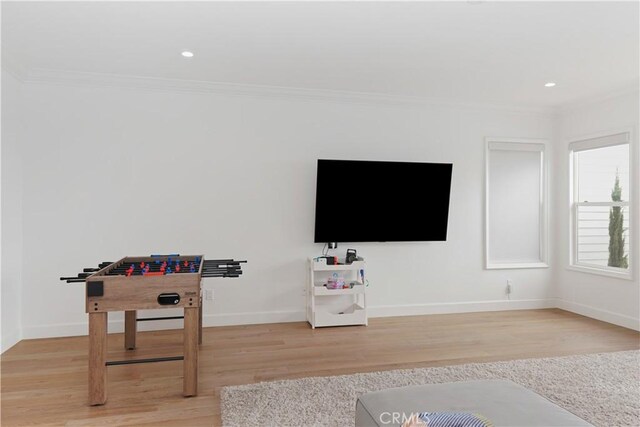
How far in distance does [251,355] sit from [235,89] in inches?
106

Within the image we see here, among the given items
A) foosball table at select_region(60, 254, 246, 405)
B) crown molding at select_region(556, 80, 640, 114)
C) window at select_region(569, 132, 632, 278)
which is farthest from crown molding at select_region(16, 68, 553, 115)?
foosball table at select_region(60, 254, 246, 405)

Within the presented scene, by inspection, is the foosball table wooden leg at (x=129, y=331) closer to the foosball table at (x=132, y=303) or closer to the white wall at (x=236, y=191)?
the white wall at (x=236, y=191)

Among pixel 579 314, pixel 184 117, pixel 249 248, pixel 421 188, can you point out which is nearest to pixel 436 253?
pixel 421 188

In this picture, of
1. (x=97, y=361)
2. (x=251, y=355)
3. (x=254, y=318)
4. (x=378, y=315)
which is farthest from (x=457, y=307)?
(x=97, y=361)

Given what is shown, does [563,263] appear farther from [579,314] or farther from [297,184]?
[297,184]

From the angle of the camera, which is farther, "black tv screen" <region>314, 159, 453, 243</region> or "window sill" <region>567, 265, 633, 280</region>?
"black tv screen" <region>314, 159, 453, 243</region>

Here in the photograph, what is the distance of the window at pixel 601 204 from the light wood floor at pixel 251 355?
30.4 inches

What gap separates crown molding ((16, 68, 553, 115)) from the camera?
13.0 ft

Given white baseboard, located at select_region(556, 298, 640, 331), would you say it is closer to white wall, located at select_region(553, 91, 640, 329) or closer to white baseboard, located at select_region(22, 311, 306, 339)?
white wall, located at select_region(553, 91, 640, 329)

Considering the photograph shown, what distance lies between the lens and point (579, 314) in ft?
16.2

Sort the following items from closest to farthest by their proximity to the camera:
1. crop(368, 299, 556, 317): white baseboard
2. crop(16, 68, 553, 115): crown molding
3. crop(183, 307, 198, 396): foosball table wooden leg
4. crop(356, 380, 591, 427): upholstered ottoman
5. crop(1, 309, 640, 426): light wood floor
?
crop(356, 380, 591, 427): upholstered ottoman
crop(1, 309, 640, 426): light wood floor
crop(183, 307, 198, 396): foosball table wooden leg
crop(16, 68, 553, 115): crown molding
crop(368, 299, 556, 317): white baseboard

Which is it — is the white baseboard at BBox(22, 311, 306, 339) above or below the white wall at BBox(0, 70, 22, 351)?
below

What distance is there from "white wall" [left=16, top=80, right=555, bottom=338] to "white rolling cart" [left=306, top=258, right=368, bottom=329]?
0.62 ft

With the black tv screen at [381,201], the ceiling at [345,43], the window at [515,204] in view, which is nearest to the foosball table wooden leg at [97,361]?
the ceiling at [345,43]
